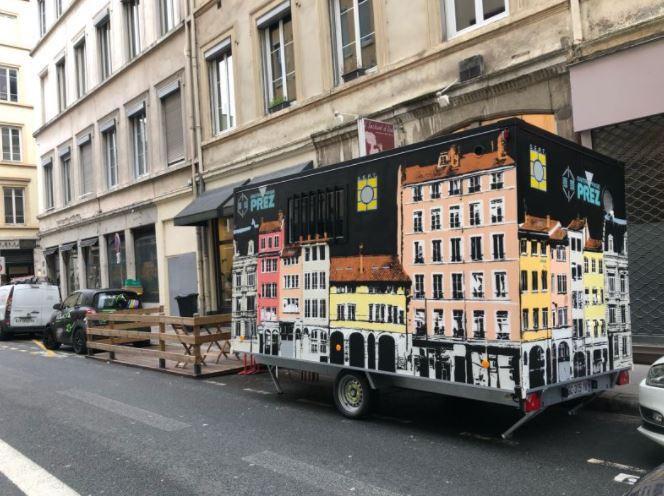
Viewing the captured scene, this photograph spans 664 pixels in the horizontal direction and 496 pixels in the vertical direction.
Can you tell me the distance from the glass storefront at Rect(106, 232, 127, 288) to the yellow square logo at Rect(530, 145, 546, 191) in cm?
1854

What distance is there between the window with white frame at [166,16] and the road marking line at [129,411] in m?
13.5

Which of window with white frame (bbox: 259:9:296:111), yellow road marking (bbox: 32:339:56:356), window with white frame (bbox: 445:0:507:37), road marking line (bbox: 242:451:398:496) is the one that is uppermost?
window with white frame (bbox: 259:9:296:111)

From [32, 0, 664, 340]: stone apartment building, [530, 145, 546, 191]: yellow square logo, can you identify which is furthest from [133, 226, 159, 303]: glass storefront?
[530, 145, 546, 191]: yellow square logo

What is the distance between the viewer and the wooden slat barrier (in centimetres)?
1003

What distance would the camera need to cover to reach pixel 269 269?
7566 millimetres

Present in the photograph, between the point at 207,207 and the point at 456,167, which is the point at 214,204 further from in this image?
the point at 456,167

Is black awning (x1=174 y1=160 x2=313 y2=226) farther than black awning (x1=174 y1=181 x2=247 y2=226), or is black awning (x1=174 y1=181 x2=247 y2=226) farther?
black awning (x1=174 y1=181 x2=247 y2=226)

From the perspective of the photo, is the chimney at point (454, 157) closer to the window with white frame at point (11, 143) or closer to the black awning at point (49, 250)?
the black awning at point (49, 250)

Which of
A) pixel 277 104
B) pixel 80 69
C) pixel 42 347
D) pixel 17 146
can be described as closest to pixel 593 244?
pixel 277 104

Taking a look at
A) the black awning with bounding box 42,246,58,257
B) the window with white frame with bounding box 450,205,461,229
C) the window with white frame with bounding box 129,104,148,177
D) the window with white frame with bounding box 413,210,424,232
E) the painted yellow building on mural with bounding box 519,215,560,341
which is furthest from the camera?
the black awning with bounding box 42,246,58,257

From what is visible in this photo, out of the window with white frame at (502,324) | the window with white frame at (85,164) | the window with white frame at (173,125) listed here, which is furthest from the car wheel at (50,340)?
the window with white frame at (502,324)

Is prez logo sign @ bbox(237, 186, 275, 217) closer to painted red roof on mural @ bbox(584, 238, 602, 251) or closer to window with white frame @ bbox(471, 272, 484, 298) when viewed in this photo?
window with white frame @ bbox(471, 272, 484, 298)

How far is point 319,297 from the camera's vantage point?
6895mm

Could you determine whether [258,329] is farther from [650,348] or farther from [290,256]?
[650,348]
